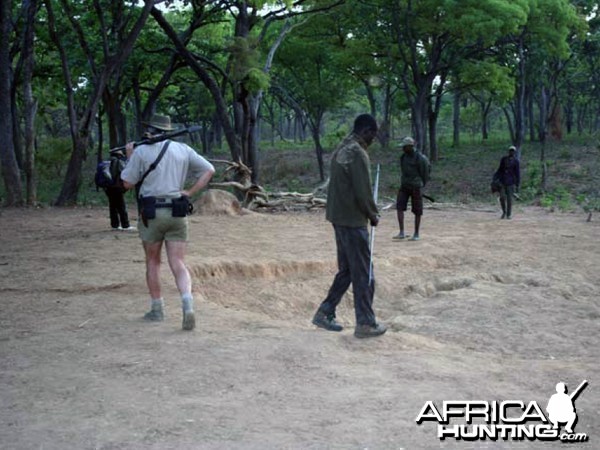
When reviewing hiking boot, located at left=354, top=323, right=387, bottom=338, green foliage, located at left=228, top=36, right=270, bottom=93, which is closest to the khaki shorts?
hiking boot, located at left=354, top=323, right=387, bottom=338

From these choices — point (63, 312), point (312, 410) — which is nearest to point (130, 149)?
point (63, 312)

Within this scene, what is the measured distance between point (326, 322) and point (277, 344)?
0.96 meters

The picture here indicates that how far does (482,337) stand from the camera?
7785 millimetres

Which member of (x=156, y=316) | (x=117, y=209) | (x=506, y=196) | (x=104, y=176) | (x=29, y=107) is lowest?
(x=156, y=316)

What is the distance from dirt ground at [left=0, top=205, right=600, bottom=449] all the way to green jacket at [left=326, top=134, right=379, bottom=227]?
3.59 ft

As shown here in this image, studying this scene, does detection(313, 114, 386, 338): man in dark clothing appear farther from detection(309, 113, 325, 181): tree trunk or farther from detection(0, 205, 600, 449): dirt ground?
detection(309, 113, 325, 181): tree trunk

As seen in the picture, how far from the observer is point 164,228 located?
6.64 metres

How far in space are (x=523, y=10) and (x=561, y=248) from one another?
13704 mm

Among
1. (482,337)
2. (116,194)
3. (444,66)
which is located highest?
(444,66)

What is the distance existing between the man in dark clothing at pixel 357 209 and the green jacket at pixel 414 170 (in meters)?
6.21

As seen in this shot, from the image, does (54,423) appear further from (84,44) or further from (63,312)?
(84,44)

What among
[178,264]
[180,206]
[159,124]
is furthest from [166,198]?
[159,124]

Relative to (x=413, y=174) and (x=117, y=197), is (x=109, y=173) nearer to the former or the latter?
(x=117, y=197)

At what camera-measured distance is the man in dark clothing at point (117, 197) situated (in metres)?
12.3
